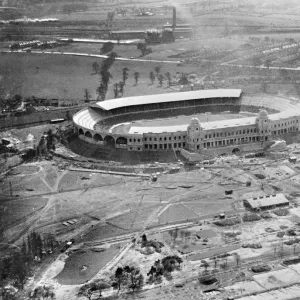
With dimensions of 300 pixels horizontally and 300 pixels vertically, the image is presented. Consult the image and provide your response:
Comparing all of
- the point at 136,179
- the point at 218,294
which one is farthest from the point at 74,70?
the point at 218,294

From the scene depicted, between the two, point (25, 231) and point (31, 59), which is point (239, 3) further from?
point (25, 231)

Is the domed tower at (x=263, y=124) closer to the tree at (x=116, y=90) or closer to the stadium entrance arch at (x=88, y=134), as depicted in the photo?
the stadium entrance arch at (x=88, y=134)

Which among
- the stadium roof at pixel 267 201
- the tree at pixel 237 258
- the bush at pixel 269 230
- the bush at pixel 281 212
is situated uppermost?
the stadium roof at pixel 267 201

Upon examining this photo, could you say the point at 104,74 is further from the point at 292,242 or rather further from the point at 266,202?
the point at 292,242

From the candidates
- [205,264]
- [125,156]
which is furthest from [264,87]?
[205,264]

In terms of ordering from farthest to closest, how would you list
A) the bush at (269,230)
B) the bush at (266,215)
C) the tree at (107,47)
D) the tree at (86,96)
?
the tree at (107,47) < the tree at (86,96) < the bush at (266,215) < the bush at (269,230)

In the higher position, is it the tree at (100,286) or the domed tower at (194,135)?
the domed tower at (194,135)

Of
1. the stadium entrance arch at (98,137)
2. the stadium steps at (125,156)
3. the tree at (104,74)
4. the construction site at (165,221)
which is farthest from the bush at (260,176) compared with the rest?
the tree at (104,74)
